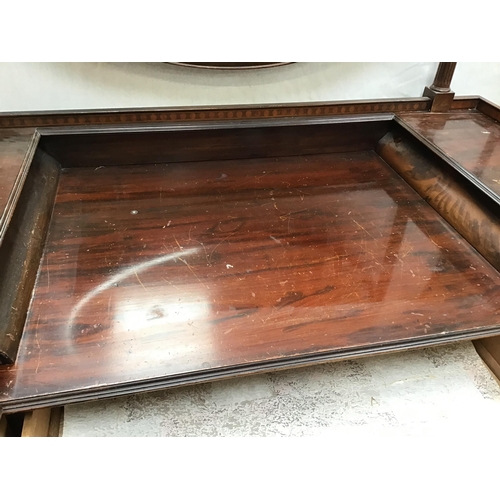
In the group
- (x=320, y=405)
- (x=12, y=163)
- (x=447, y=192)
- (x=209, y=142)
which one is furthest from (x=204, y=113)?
(x=320, y=405)

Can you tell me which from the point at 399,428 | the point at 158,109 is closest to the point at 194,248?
the point at 158,109

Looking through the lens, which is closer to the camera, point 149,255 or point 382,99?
point 149,255

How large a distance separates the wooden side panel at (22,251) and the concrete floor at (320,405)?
241mm

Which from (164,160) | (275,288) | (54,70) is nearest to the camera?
(275,288)

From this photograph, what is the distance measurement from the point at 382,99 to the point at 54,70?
0.90 meters

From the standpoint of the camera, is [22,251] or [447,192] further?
[447,192]

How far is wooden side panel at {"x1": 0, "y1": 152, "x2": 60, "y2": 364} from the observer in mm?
644

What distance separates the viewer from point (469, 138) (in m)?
1.10

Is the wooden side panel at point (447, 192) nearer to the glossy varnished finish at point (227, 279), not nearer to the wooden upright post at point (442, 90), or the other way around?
the glossy varnished finish at point (227, 279)

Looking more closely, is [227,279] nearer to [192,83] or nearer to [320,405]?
[320,405]

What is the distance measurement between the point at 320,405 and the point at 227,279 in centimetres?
33

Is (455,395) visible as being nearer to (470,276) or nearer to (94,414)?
(470,276)

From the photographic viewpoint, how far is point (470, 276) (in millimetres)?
835

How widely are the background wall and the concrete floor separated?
77 cm
